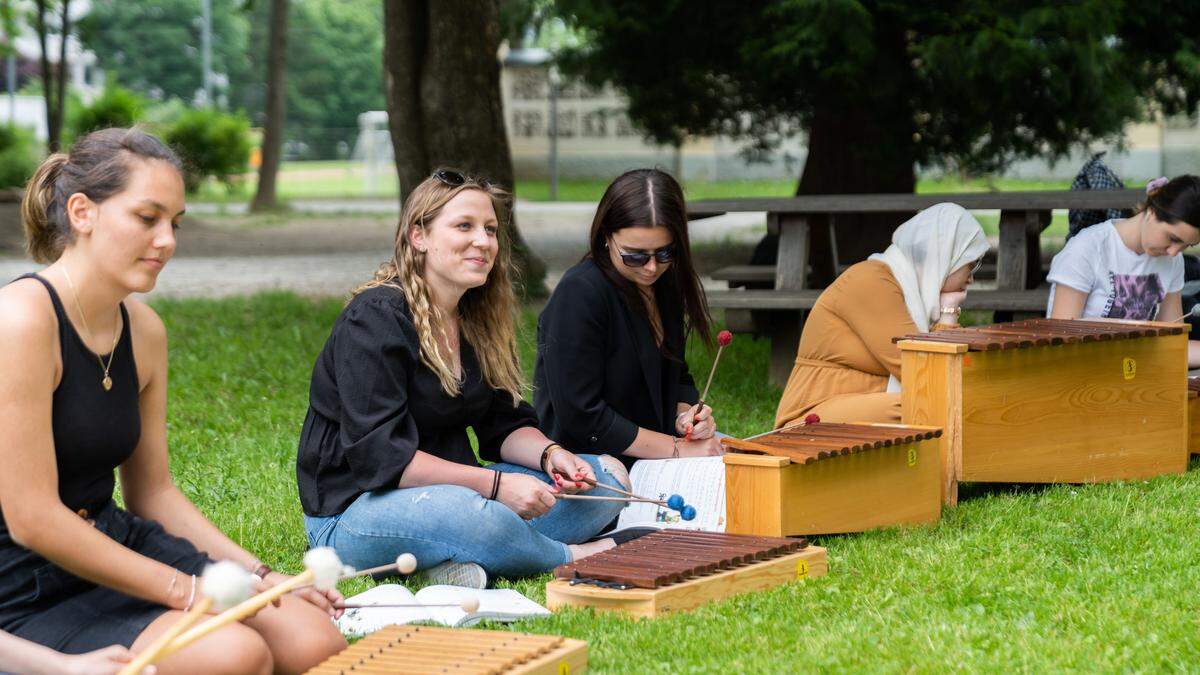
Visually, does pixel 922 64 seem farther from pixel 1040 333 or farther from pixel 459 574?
pixel 459 574

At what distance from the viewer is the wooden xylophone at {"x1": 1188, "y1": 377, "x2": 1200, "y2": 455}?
545cm

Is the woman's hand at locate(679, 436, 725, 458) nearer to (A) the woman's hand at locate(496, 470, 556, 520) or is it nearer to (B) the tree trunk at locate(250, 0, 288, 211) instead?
(A) the woman's hand at locate(496, 470, 556, 520)

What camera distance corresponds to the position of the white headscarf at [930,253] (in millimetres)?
4969

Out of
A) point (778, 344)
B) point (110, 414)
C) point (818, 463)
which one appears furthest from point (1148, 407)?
point (110, 414)

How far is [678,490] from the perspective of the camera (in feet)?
14.8

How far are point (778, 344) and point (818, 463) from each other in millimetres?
3412

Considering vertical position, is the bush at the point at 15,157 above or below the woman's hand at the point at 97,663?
above

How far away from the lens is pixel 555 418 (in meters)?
4.60

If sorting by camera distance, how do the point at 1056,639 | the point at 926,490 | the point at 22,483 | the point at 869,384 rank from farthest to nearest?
the point at 869,384, the point at 926,490, the point at 1056,639, the point at 22,483

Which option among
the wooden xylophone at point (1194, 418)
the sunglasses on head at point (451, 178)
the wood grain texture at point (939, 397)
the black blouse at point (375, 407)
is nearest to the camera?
the black blouse at point (375, 407)

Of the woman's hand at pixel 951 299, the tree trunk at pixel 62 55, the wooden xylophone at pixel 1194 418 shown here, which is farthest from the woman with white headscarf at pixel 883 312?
the tree trunk at pixel 62 55

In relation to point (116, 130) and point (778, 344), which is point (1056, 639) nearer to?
point (116, 130)

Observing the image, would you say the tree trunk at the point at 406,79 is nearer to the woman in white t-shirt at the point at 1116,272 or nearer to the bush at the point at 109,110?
the woman in white t-shirt at the point at 1116,272

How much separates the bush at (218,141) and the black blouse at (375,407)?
22.0 m
